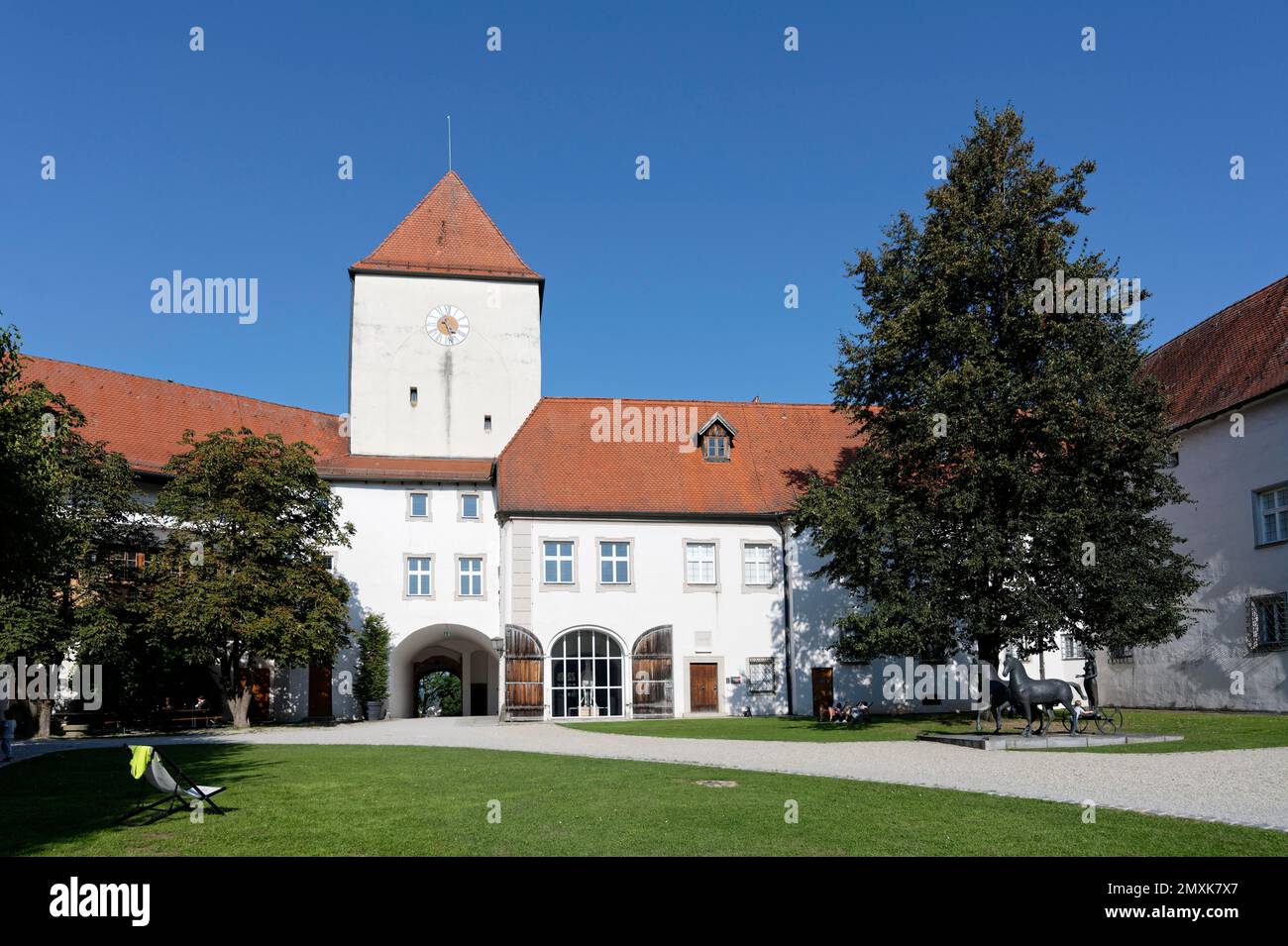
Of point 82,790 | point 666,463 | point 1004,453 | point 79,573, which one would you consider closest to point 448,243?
point 666,463

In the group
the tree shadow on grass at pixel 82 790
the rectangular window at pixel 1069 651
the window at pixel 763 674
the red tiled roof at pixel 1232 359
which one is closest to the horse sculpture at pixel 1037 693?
the red tiled roof at pixel 1232 359

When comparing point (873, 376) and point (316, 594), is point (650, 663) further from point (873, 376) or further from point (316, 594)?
point (873, 376)

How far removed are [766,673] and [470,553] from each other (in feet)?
35.6

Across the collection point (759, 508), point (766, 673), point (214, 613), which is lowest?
point (766, 673)

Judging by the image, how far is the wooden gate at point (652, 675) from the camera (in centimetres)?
3416

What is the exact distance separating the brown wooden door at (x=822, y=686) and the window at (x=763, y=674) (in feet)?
4.26

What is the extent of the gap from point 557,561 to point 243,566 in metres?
9.48

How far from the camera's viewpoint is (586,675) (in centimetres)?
3431

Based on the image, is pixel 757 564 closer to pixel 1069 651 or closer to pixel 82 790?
pixel 1069 651

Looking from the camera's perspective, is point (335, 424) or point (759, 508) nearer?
point (759, 508)

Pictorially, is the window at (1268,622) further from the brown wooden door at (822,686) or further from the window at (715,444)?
the window at (715,444)

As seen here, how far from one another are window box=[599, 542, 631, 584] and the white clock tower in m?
7.49

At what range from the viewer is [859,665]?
3456 centimetres
